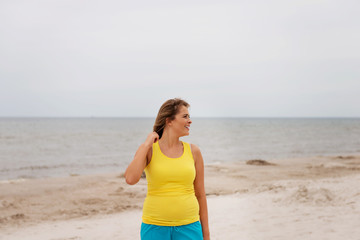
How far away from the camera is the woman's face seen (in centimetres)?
262

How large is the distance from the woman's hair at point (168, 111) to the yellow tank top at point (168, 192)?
0.80 ft

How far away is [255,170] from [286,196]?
8.21m

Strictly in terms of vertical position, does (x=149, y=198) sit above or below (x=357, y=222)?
above

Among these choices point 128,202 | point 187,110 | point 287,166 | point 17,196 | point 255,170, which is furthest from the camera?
point 287,166

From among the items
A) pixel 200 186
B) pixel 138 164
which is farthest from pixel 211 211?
pixel 138 164

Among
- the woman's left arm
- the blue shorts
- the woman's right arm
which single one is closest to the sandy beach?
the woman's left arm

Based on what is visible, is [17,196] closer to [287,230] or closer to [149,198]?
[287,230]

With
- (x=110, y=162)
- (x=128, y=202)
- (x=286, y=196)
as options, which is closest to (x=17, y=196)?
(x=128, y=202)

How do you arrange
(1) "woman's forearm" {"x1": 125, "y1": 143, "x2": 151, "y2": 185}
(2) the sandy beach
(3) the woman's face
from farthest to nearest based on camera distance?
(2) the sandy beach → (3) the woman's face → (1) "woman's forearm" {"x1": 125, "y1": 143, "x2": 151, "y2": 185}

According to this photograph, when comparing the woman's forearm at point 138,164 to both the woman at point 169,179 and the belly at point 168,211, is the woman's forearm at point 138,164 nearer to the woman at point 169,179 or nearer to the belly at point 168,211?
the woman at point 169,179

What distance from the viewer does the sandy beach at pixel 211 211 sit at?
6.44m

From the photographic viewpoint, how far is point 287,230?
6273 mm

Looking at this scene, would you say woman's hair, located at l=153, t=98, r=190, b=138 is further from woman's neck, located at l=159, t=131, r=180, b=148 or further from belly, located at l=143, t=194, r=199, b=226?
belly, located at l=143, t=194, r=199, b=226

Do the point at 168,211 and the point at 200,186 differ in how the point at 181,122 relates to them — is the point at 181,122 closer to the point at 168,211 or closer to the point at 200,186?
the point at 200,186
